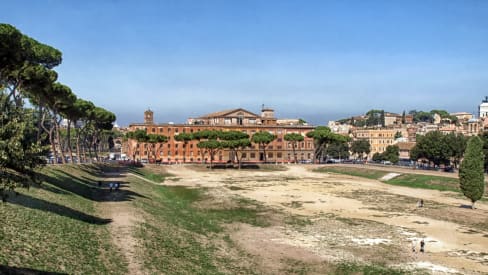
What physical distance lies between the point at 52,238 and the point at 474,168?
136ft

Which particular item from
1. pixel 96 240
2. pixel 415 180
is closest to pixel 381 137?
pixel 415 180

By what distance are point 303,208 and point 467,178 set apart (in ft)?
57.5

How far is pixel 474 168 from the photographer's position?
155 feet

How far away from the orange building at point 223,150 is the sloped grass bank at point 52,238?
9538 centimetres

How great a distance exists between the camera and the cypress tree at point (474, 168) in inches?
1854

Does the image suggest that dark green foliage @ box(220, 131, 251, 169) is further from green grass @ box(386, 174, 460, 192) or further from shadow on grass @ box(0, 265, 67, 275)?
shadow on grass @ box(0, 265, 67, 275)

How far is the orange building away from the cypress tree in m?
86.5

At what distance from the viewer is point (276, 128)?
449ft

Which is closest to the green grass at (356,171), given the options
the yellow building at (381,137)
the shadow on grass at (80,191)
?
the shadow on grass at (80,191)

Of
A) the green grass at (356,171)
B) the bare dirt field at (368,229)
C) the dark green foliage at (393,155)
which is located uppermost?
the dark green foliage at (393,155)

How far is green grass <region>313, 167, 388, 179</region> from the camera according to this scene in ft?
300

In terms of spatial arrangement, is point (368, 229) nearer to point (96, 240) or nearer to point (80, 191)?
point (96, 240)

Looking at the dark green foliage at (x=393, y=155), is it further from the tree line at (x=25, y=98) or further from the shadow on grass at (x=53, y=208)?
the shadow on grass at (x=53, y=208)

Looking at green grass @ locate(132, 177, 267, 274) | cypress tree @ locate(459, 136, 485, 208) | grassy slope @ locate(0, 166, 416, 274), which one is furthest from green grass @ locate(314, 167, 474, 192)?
grassy slope @ locate(0, 166, 416, 274)
